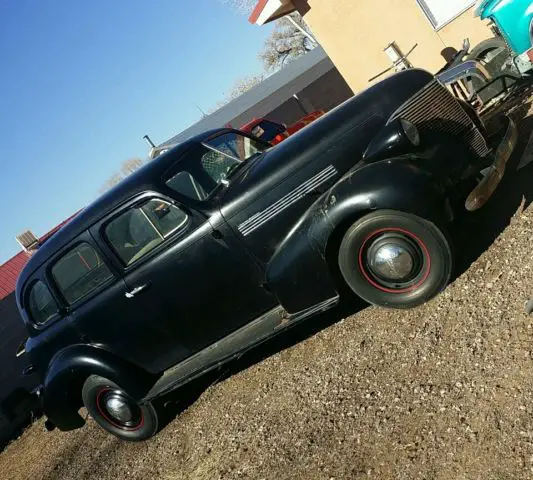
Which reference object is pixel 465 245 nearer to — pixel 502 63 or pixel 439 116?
pixel 439 116

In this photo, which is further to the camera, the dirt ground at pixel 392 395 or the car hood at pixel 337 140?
the car hood at pixel 337 140

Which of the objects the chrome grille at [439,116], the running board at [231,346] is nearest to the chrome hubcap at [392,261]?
the running board at [231,346]

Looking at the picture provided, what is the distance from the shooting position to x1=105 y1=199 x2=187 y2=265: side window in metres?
4.62

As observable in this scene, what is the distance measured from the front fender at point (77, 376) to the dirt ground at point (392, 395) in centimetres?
63

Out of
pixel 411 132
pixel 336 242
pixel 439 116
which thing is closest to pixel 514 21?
pixel 439 116

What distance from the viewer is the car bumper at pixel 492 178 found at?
3.69 metres

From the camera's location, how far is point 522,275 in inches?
139

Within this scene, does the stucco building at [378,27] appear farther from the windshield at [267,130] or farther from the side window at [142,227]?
the side window at [142,227]

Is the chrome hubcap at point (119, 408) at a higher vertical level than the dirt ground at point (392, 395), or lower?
higher

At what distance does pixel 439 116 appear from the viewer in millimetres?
4211

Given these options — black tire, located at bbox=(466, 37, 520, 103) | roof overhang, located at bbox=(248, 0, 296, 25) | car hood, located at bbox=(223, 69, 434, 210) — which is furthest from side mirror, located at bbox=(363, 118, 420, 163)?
roof overhang, located at bbox=(248, 0, 296, 25)

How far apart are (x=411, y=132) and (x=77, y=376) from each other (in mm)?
3814

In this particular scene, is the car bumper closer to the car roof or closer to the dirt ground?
the dirt ground

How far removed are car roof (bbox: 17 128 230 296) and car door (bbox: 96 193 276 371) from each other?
4.1 inches
